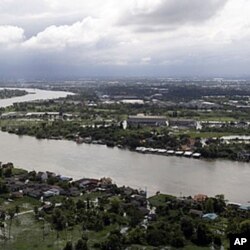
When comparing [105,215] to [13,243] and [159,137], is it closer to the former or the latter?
[13,243]

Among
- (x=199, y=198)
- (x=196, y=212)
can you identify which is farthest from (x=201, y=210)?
(x=199, y=198)

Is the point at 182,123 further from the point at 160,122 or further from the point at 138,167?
the point at 138,167

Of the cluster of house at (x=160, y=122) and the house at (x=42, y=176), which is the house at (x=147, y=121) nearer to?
the cluster of house at (x=160, y=122)

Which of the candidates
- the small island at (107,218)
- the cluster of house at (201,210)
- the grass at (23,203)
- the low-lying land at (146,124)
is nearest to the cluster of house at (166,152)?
the low-lying land at (146,124)

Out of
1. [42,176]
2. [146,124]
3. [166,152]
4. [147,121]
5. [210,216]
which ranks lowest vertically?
[210,216]

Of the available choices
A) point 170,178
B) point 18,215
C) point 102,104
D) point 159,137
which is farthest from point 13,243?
point 102,104

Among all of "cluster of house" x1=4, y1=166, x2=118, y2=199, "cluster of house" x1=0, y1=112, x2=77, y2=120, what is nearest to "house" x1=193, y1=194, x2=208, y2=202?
"cluster of house" x1=4, y1=166, x2=118, y2=199

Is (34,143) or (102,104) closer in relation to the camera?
(34,143)
